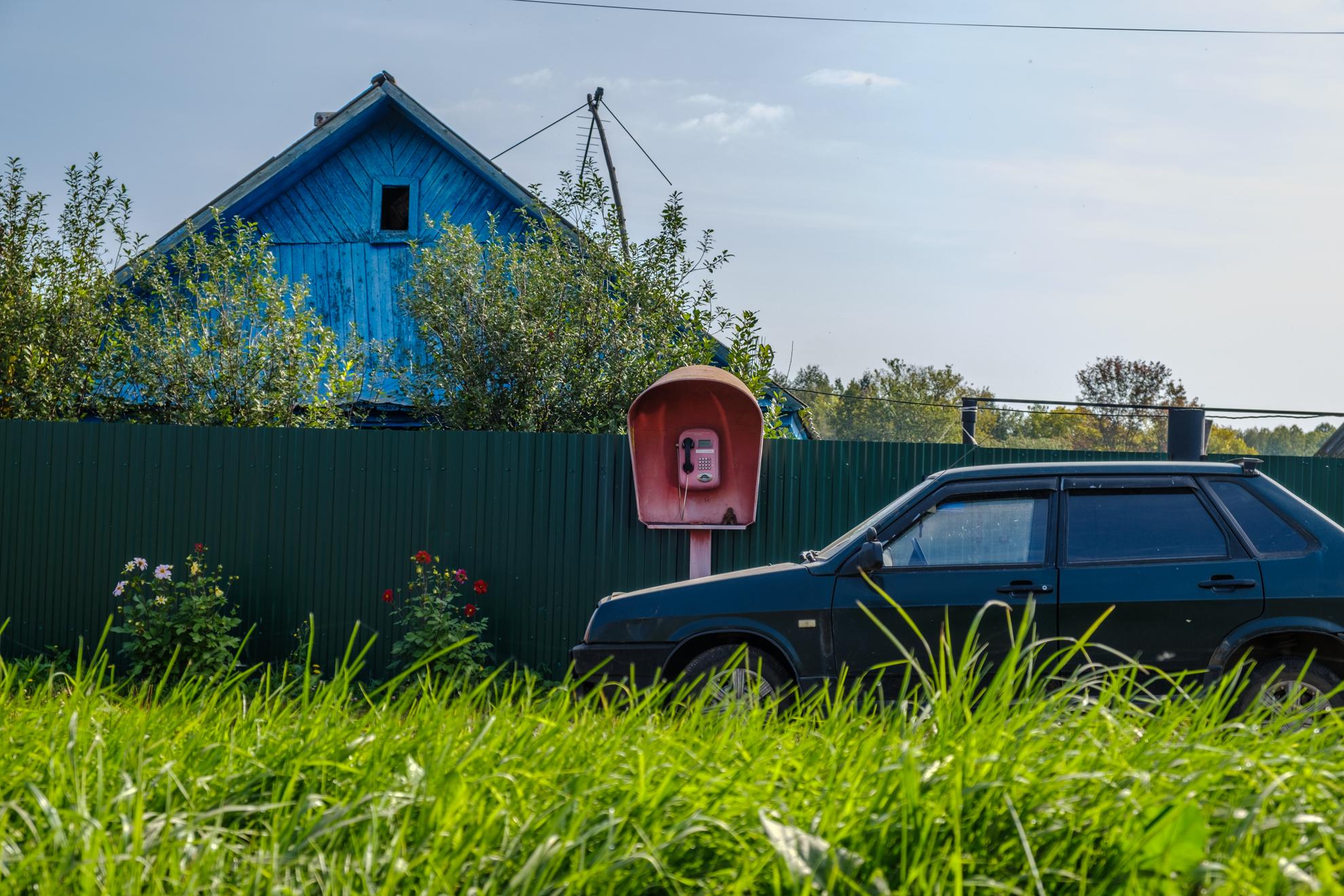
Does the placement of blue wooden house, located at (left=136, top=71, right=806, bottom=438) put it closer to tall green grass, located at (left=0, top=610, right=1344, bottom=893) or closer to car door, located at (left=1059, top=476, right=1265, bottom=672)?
car door, located at (left=1059, top=476, right=1265, bottom=672)

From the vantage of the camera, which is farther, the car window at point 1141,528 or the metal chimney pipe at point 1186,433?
the metal chimney pipe at point 1186,433

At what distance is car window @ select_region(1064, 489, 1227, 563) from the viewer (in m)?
5.85

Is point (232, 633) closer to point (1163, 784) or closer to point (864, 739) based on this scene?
point (864, 739)

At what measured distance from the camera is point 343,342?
52.6ft

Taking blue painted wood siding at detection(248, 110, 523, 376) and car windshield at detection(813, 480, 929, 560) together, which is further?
blue painted wood siding at detection(248, 110, 523, 376)

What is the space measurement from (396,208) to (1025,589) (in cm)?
1327

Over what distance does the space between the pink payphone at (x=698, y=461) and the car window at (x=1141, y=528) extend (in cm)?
356

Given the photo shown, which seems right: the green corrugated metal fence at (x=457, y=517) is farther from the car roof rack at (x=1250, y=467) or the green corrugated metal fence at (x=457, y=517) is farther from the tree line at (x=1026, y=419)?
the tree line at (x=1026, y=419)

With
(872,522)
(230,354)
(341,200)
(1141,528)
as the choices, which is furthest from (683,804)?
(341,200)

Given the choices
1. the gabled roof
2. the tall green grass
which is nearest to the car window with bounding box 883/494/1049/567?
the tall green grass

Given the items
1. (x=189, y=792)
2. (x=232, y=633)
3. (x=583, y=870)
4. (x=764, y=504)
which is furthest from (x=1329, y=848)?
(x=232, y=633)

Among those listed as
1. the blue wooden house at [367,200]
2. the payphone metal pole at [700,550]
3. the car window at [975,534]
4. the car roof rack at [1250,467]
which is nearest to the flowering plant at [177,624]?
the payphone metal pole at [700,550]

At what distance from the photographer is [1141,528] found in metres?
5.93

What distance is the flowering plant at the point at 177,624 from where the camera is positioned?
8.61 meters
